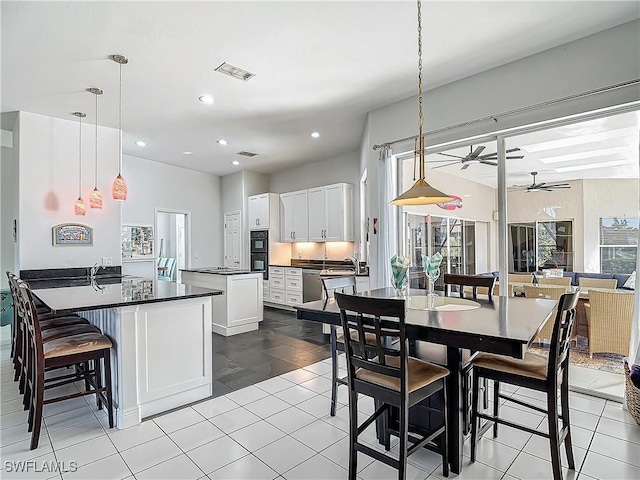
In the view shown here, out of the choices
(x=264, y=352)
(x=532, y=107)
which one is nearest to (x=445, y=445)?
(x=264, y=352)

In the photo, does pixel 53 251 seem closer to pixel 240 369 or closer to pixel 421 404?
pixel 240 369

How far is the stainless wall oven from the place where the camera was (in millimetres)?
7576

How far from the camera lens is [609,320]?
339 cm

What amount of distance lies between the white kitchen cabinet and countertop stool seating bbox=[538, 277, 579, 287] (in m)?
5.23

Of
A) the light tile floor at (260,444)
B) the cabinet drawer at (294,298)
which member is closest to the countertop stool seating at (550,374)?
the light tile floor at (260,444)

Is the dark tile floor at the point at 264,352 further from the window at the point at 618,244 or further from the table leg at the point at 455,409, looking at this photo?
the window at the point at 618,244

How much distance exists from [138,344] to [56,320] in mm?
1187

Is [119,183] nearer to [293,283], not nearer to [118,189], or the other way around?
[118,189]

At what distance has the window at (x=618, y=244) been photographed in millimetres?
2945

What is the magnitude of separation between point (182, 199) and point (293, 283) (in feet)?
10.6

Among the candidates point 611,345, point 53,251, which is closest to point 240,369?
point 53,251

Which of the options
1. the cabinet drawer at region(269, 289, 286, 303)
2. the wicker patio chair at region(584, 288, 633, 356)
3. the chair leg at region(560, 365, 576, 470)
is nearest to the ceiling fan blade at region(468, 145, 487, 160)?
the wicker patio chair at region(584, 288, 633, 356)

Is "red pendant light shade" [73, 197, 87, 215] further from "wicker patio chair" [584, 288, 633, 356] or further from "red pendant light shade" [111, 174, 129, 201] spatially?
"wicker patio chair" [584, 288, 633, 356]

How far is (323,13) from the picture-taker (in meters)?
2.59
